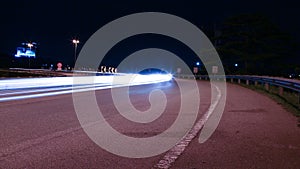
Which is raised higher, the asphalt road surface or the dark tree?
the dark tree

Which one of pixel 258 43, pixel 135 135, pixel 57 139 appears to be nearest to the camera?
pixel 57 139

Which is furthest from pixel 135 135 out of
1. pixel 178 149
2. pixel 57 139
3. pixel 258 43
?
pixel 258 43

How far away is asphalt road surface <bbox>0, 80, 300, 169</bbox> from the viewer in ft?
16.9

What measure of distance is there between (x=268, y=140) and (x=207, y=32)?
74726mm

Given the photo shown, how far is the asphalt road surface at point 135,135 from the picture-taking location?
16.9 feet

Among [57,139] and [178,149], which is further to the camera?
[57,139]

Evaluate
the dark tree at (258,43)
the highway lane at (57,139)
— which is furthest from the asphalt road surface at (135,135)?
the dark tree at (258,43)

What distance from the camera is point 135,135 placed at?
7.21 m

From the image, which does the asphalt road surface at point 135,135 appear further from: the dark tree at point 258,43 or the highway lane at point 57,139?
the dark tree at point 258,43

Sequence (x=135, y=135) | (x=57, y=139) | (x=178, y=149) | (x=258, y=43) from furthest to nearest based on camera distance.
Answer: (x=258, y=43), (x=135, y=135), (x=57, y=139), (x=178, y=149)

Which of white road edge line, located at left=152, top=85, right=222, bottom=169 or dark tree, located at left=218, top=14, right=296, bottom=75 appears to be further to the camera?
dark tree, located at left=218, top=14, right=296, bottom=75

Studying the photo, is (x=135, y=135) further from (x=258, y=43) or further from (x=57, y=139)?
(x=258, y=43)

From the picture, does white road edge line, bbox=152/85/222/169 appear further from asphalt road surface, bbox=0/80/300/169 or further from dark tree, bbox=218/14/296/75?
dark tree, bbox=218/14/296/75

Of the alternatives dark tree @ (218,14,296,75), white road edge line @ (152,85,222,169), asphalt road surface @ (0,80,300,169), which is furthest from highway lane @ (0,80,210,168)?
dark tree @ (218,14,296,75)
